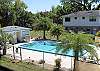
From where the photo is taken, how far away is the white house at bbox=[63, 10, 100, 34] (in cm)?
4338

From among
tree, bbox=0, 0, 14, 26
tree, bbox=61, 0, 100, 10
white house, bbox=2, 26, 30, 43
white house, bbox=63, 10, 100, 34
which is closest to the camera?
white house, bbox=2, 26, 30, 43

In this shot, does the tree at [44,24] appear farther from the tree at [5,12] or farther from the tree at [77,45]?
the tree at [77,45]

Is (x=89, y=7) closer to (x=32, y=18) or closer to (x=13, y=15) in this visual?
(x=32, y=18)

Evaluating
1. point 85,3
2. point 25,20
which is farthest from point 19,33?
point 85,3

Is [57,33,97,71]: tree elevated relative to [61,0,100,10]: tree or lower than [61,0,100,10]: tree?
lower

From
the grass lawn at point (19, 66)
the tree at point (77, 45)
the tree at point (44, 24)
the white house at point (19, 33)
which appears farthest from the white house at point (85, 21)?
the tree at point (77, 45)

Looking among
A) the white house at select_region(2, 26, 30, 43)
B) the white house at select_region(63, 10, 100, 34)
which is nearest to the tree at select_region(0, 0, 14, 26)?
the white house at select_region(63, 10, 100, 34)

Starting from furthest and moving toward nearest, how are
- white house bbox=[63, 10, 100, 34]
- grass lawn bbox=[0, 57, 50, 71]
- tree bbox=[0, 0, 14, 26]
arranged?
tree bbox=[0, 0, 14, 26] → white house bbox=[63, 10, 100, 34] → grass lawn bbox=[0, 57, 50, 71]

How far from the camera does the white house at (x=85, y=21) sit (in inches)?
1708

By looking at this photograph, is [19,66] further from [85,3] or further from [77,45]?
[85,3]

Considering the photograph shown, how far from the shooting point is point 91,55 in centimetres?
1501

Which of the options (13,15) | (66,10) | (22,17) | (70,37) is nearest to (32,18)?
(22,17)

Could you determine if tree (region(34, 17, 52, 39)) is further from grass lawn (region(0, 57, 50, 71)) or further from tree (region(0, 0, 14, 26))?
grass lawn (region(0, 57, 50, 71))

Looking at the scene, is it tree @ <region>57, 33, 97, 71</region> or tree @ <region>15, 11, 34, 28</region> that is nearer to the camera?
tree @ <region>57, 33, 97, 71</region>
